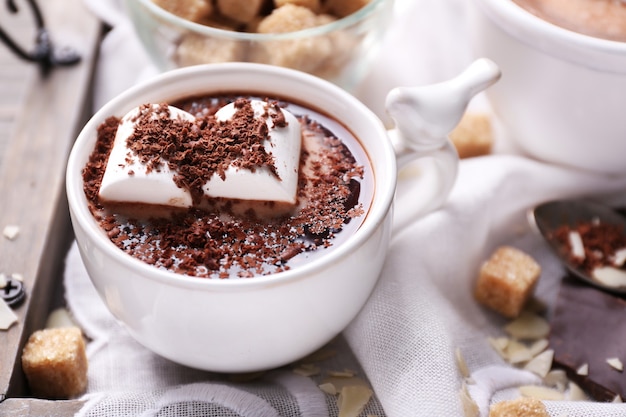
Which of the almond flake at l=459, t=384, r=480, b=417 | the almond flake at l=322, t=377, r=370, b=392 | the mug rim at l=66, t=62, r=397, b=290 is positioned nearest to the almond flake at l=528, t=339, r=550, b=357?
the almond flake at l=459, t=384, r=480, b=417

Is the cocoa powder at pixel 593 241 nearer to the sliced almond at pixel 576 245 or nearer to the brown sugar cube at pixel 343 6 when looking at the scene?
the sliced almond at pixel 576 245

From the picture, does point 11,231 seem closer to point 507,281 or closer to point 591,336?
point 507,281

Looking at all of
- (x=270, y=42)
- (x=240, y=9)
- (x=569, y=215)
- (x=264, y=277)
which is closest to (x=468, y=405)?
(x=264, y=277)

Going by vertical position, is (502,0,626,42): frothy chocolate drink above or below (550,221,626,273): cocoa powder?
above

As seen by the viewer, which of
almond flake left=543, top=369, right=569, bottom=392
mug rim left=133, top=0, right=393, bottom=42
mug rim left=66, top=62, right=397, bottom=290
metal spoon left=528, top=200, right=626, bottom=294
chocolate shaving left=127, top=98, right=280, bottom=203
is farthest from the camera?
metal spoon left=528, top=200, right=626, bottom=294

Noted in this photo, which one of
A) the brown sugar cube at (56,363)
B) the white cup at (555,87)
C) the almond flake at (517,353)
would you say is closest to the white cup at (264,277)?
the brown sugar cube at (56,363)

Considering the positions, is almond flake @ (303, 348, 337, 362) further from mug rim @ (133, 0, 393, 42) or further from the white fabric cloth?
mug rim @ (133, 0, 393, 42)

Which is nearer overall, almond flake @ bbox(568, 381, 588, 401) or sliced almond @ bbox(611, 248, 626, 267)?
almond flake @ bbox(568, 381, 588, 401)

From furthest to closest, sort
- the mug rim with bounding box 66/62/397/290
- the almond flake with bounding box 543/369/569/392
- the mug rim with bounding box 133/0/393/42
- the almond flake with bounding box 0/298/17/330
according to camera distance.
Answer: the mug rim with bounding box 133/0/393/42
the almond flake with bounding box 543/369/569/392
the almond flake with bounding box 0/298/17/330
the mug rim with bounding box 66/62/397/290


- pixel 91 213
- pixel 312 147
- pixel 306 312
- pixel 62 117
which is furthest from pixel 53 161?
pixel 306 312
